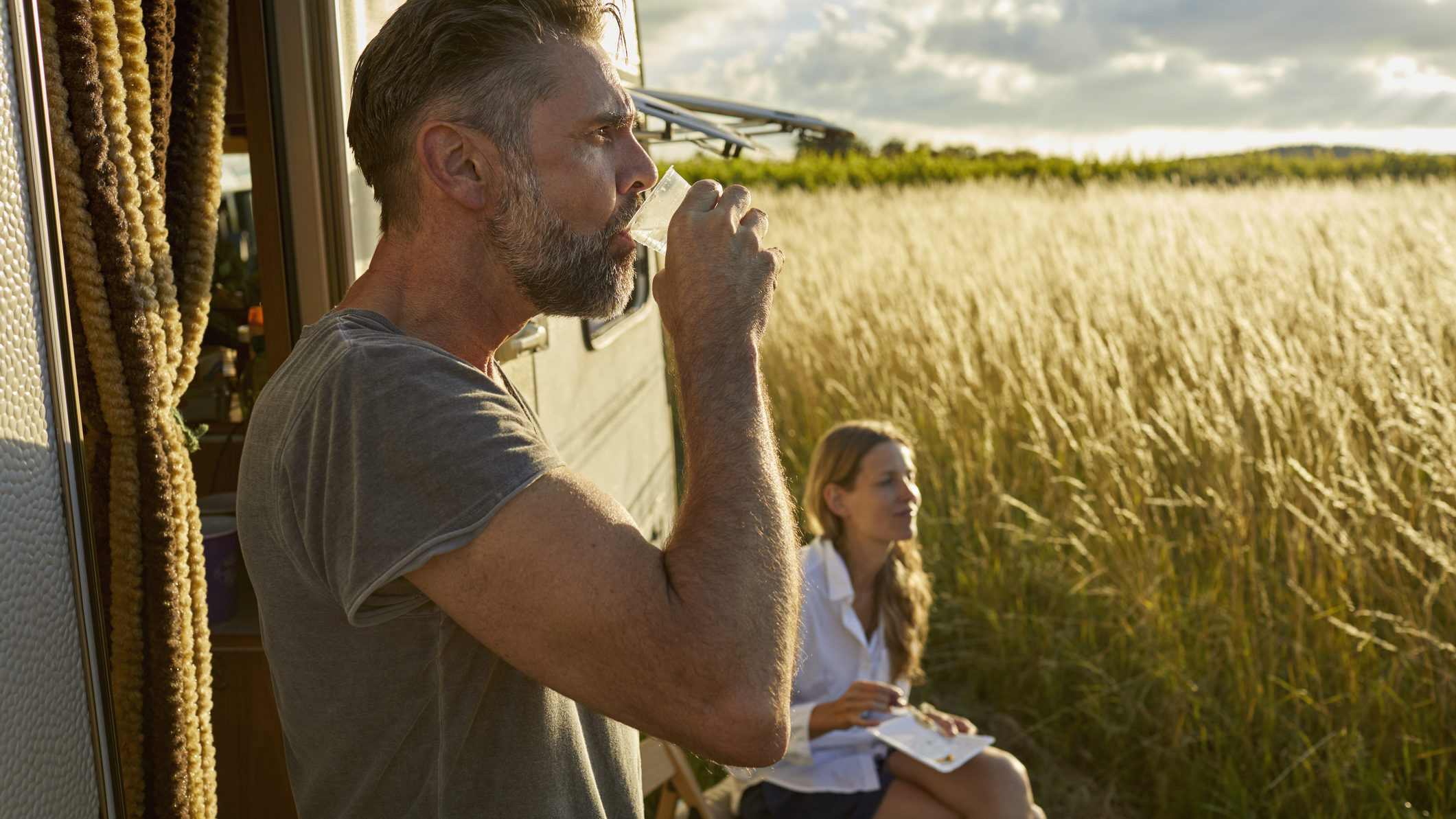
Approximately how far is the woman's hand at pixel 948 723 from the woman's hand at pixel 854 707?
0.48 feet

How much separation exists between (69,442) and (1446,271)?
6.93m

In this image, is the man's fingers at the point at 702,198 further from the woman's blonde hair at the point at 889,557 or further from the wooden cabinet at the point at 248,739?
the woman's blonde hair at the point at 889,557

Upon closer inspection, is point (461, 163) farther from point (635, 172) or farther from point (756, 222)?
point (756, 222)

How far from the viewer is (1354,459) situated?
3648 millimetres

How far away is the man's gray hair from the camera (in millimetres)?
1310

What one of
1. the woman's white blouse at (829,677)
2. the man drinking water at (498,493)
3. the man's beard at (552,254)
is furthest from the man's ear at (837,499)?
the man's beard at (552,254)

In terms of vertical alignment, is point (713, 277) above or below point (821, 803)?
Answer: above

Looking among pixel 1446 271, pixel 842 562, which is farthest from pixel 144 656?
pixel 1446 271

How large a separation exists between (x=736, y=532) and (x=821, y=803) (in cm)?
220

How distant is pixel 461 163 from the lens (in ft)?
4.35

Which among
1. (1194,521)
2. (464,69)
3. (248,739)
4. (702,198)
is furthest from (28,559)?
(1194,521)

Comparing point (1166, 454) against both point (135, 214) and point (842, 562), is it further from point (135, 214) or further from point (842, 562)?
point (135, 214)

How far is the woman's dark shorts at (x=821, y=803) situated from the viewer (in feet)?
9.91

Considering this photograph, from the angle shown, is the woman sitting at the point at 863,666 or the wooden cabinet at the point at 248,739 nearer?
the wooden cabinet at the point at 248,739
